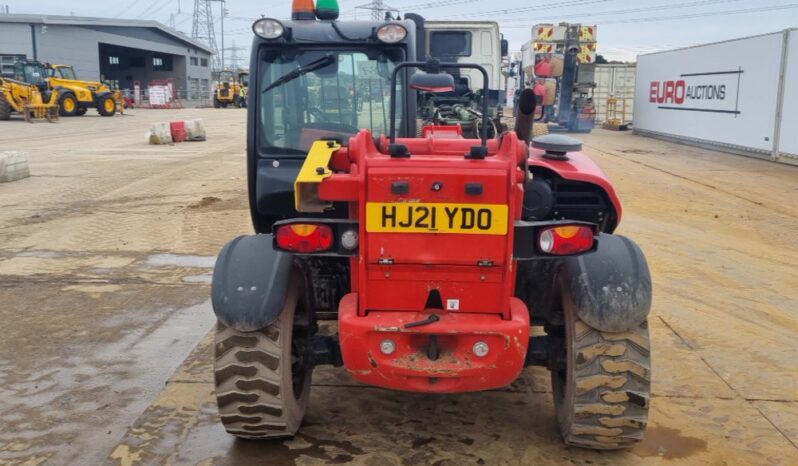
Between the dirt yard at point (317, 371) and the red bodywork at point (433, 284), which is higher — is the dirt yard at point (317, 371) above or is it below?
below

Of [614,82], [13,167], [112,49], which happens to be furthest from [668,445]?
[112,49]

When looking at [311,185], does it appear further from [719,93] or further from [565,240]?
[719,93]

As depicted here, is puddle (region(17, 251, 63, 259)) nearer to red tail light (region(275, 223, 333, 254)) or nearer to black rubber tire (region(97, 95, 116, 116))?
red tail light (region(275, 223, 333, 254))

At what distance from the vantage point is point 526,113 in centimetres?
378

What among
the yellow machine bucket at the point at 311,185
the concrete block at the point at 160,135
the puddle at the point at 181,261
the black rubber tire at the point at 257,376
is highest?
the yellow machine bucket at the point at 311,185

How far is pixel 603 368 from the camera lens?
3244mm

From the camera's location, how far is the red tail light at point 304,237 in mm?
3090

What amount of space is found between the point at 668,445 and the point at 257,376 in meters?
2.04

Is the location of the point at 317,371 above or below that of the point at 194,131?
below

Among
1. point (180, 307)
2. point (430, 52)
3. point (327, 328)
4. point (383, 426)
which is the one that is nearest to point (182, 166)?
point (430, 52)

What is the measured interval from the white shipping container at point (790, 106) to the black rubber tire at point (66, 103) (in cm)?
3029

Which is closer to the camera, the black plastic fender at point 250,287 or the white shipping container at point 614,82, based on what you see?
the black plastic fender at point 250,287

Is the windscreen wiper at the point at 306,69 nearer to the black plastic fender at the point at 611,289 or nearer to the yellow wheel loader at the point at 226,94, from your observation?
the black plastic fender at the point at 611,289

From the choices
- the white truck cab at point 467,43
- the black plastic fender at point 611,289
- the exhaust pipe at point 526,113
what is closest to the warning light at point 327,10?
the exhaust pipe at point 526,113
